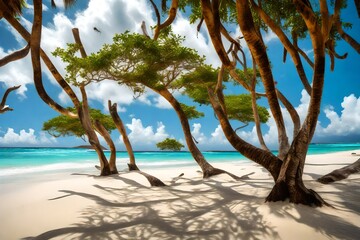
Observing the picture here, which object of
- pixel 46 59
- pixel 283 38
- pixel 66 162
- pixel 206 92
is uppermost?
pixel 206 92

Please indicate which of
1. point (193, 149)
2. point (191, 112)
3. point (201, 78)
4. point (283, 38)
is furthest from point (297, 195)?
point (191, 112)

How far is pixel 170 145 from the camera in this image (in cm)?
3359

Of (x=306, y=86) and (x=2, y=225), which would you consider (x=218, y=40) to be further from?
(x=2, y=225)

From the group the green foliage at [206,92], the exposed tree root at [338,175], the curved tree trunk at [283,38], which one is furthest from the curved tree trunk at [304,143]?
the green foliage at [206,92]

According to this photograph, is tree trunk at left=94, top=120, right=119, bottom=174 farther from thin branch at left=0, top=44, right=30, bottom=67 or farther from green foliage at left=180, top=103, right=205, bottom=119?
green foliage at left=180, top=103, right=205, bottom=119

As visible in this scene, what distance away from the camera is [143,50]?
7352 millimetres

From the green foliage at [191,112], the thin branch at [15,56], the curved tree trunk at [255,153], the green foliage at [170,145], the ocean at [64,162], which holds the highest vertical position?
the green foliage at [191,112]

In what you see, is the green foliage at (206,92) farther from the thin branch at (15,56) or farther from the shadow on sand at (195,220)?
the thin branch at (15,56)

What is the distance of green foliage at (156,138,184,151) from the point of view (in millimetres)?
33250

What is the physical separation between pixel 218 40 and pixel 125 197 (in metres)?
3.64

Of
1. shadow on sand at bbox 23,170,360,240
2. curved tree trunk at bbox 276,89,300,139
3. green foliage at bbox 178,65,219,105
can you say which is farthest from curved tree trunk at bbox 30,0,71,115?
curved tree trunk at bbox 276,89,300,139

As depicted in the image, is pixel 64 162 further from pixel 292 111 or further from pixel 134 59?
pixel 292 111

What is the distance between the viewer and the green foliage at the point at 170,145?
3325 centimetres

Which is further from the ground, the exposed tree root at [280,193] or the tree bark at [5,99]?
the tree bark at [5,99]
